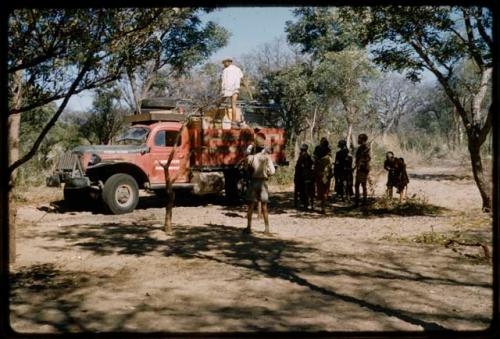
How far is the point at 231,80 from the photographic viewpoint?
11086 mm

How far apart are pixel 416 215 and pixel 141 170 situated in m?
6.15

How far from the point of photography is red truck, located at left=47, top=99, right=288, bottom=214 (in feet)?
36.1

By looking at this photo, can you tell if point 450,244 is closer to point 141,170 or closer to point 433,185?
point 141,170

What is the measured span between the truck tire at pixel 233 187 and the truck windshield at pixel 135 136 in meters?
2.28

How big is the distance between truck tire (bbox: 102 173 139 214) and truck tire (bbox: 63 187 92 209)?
0.93 meters

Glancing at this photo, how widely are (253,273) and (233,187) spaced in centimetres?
695

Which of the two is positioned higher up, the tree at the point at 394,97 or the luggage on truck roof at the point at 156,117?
the tree at the point at 394,97

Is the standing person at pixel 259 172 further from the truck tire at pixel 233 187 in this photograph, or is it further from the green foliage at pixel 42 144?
the green foliage at pixel 42 144

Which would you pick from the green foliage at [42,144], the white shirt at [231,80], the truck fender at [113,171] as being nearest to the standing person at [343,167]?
the white shirt at [231,80]

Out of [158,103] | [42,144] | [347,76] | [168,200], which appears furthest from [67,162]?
[347,76]

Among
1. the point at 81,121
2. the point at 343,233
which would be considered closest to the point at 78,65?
the point at 343,233

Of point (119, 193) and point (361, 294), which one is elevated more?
point (119, 193)

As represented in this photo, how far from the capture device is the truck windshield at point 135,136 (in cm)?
1194

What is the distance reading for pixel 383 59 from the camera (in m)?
10.5
